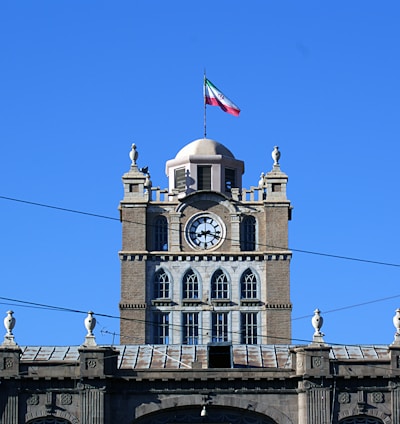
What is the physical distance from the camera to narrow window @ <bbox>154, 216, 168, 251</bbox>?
166 meters

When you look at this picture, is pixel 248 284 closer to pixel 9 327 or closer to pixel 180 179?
pixel 180 179

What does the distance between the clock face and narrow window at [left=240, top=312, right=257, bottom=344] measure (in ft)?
20.2

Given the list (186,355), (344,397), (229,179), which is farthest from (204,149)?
(344,397)

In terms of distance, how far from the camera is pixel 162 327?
162625mm

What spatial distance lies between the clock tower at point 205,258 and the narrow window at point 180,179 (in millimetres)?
165

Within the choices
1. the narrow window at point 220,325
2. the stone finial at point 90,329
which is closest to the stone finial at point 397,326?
the stone finial at point 90,329

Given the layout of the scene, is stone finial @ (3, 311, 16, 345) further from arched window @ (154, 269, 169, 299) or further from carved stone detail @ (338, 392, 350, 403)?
arched window @ (154, 269, 169, 299)

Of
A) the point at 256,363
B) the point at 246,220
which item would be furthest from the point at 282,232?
the point at 256,363

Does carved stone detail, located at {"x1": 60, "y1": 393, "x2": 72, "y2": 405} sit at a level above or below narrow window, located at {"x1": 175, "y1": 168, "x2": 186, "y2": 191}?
below

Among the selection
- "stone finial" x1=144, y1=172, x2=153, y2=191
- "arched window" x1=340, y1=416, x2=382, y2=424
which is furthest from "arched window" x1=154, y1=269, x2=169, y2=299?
"arched window" x1=340, y1=416, x2=382, y2=424

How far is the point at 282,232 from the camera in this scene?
543 feet

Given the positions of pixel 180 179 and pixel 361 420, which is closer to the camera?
pixel 361 420

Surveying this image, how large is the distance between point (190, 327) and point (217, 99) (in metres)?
17.9

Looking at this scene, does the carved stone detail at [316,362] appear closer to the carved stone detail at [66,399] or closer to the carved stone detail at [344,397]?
the carved stone detail at [344,397]
